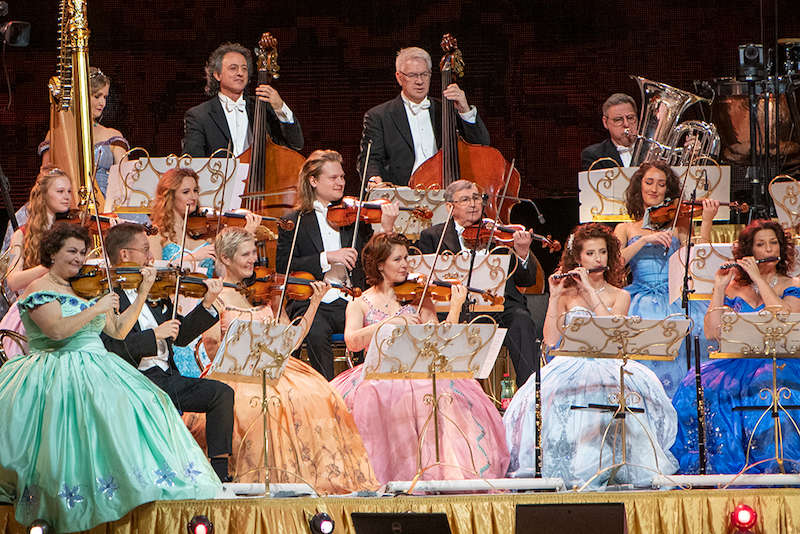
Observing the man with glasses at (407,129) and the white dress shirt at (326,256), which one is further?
the man with glasses at (407,129)

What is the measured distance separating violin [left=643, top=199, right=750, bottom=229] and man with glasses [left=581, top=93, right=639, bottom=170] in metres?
0.83

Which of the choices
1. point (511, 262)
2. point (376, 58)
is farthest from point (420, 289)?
point (376, 58)

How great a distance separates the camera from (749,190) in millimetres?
6766

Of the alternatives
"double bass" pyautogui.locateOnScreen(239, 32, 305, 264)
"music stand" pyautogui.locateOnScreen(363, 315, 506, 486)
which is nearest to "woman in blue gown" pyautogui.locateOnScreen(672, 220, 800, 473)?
"music stand" pyautogui.locateOnScreen(363, 315, 506, 486)

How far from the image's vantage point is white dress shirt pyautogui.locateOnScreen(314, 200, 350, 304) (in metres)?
5.48

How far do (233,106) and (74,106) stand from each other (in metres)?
0.87

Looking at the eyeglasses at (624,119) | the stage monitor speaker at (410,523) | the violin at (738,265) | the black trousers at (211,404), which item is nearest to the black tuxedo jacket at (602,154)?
the eyeglasses at (624,119)

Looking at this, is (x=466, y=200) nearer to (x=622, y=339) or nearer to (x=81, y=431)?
(x=622, y=339)

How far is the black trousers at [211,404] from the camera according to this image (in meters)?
4.43

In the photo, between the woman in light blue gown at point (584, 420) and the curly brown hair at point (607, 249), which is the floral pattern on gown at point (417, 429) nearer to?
the woman in light blue gown at point (584, 420)

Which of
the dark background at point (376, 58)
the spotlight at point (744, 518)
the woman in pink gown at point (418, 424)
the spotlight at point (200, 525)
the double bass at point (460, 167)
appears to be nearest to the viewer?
the spotlight at point (200, 525)

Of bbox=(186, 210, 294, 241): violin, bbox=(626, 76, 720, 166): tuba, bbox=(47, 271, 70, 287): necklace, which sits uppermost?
bbox=(626, 76, 720, 166): tuba

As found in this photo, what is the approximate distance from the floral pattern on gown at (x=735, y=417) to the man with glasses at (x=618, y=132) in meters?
1.84

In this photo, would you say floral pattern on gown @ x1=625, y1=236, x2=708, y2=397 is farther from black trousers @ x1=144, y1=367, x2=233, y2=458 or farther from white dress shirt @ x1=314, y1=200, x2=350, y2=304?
black trousers @ x1=144, y1=367, x2=233, y2=458
